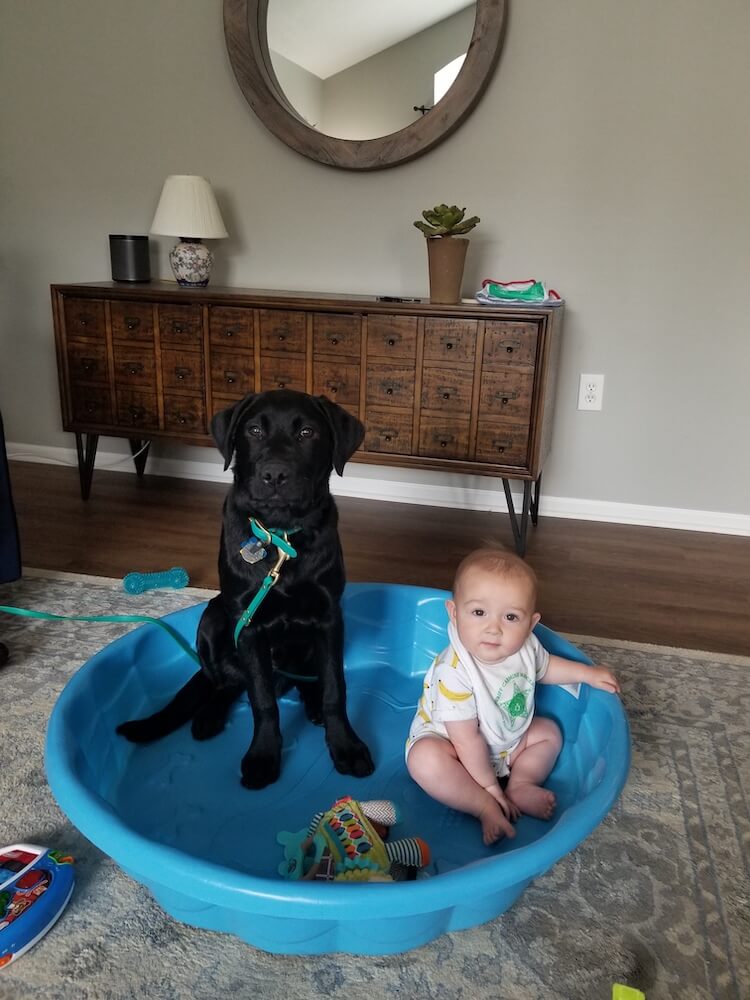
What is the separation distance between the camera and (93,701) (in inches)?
53.2

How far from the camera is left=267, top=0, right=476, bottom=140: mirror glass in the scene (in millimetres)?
2539

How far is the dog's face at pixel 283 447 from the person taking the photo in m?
1.26

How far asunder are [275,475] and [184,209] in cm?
184

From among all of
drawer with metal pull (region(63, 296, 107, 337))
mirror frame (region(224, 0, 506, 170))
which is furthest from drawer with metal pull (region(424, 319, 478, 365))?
drawer with metal pull (region(63, 296, 107, 337))

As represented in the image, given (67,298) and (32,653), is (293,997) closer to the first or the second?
(32,653)

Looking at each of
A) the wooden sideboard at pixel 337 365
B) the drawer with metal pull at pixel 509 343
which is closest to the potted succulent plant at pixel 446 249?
the wooden sideboard at pixel 337 365

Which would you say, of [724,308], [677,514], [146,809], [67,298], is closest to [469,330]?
[724,308]

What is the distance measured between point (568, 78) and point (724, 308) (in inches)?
36.9

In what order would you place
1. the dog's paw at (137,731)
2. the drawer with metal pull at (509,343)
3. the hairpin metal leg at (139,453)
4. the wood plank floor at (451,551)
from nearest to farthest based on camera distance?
the dog's paw at (137,731) < the wood plank floor at (451,551) < the drawer with metal pull at (509,343) < the hairpin metal leg at (139,453)

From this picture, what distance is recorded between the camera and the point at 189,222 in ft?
8.87

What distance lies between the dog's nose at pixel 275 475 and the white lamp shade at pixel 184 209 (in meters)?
1.79

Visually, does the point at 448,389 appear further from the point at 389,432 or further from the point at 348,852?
the point at 348,852

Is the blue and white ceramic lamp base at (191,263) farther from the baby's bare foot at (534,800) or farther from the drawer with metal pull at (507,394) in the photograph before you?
the baby's bare foot at (534,800)

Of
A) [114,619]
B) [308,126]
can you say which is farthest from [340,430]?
[308,126]
